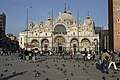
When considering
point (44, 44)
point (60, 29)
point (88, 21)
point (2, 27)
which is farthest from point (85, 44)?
point (2, 27)

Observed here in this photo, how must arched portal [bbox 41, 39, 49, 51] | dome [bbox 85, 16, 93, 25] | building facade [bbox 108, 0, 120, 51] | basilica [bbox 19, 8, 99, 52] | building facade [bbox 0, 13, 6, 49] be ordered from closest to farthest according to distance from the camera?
building facade [bbox 108, 0, 120, 51] → basilica [bbox 19, 8, 99, 52] → arched portal [bbox 41, 39, 49, 51] → dome [bbox 85, 16, 93, 25] → building facade [bbox 0, 13, 6, 49]

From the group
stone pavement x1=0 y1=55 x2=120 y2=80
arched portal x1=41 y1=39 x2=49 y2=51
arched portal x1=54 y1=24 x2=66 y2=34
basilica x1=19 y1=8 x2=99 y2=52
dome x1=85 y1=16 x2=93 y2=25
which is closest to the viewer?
stone pavement x1=0 y1=55 x2=120 y2=80

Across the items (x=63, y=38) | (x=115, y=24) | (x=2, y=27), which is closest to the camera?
(x=115, y=24)

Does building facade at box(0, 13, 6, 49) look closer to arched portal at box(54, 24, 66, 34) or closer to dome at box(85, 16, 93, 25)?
arched portal at box(54, 24, 66, 34)

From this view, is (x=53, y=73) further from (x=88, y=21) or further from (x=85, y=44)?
(x=88, y=21)

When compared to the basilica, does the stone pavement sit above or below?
below

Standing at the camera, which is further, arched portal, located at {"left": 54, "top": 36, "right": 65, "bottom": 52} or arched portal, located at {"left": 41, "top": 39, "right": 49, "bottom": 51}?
arched portal, located at {"left": 41, "top": 39, "right": 49, "bottom": 51}

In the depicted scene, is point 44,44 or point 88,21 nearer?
point 44,44

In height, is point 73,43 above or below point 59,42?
below

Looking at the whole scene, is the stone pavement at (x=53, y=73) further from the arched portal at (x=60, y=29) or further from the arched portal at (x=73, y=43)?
the arched portal at (x=60, y=29)

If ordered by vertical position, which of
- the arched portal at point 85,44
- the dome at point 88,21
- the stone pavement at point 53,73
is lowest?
the stone pavement at point 53,73

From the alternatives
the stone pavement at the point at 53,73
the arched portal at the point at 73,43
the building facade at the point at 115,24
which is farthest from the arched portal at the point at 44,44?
the stone pavement at the point at 53,73

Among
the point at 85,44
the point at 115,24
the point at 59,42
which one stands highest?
Result: the point at 115,24

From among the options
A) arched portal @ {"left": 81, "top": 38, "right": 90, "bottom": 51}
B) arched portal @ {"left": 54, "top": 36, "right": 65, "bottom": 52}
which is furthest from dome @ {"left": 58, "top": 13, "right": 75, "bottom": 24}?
arched portal @ {"left": 81, "top": 38, "right": 90, "bottom": 51}
